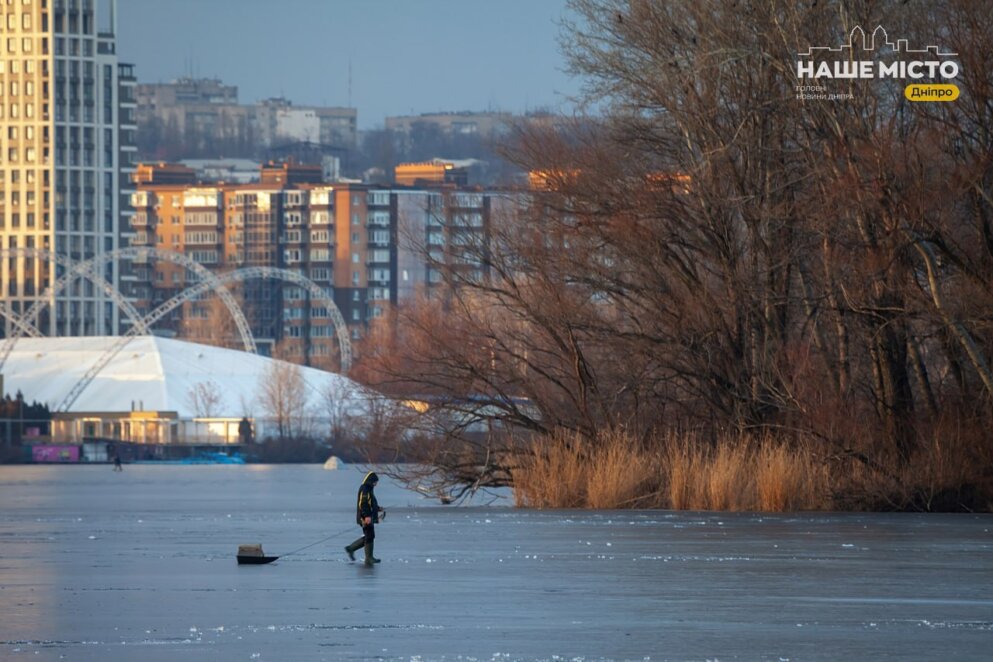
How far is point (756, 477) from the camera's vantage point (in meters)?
37.2

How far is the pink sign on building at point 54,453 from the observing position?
14575 cm

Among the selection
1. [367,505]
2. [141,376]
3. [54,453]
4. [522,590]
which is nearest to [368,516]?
[367,505]

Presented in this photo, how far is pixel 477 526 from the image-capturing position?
1331 inches

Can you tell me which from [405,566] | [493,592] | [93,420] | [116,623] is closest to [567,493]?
[405,566]

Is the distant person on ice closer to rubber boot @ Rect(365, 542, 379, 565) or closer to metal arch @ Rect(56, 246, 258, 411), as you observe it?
rubber boot @ Rect(365, 542, 379, 565)

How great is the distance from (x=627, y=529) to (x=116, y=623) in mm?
14666

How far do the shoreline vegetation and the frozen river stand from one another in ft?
5.01

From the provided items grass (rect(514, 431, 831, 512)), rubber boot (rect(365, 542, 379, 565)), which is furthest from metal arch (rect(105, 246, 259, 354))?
rubber boot (rect(365, 542, 379, 565))

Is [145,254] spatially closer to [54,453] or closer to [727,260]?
[54,453]

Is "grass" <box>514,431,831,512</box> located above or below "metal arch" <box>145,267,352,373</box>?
below

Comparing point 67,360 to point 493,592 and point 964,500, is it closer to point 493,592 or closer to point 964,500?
point 964,500

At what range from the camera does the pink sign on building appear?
5738 inches

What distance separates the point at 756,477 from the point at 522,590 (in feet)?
53.6

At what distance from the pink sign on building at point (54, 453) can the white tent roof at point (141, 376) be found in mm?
9664
